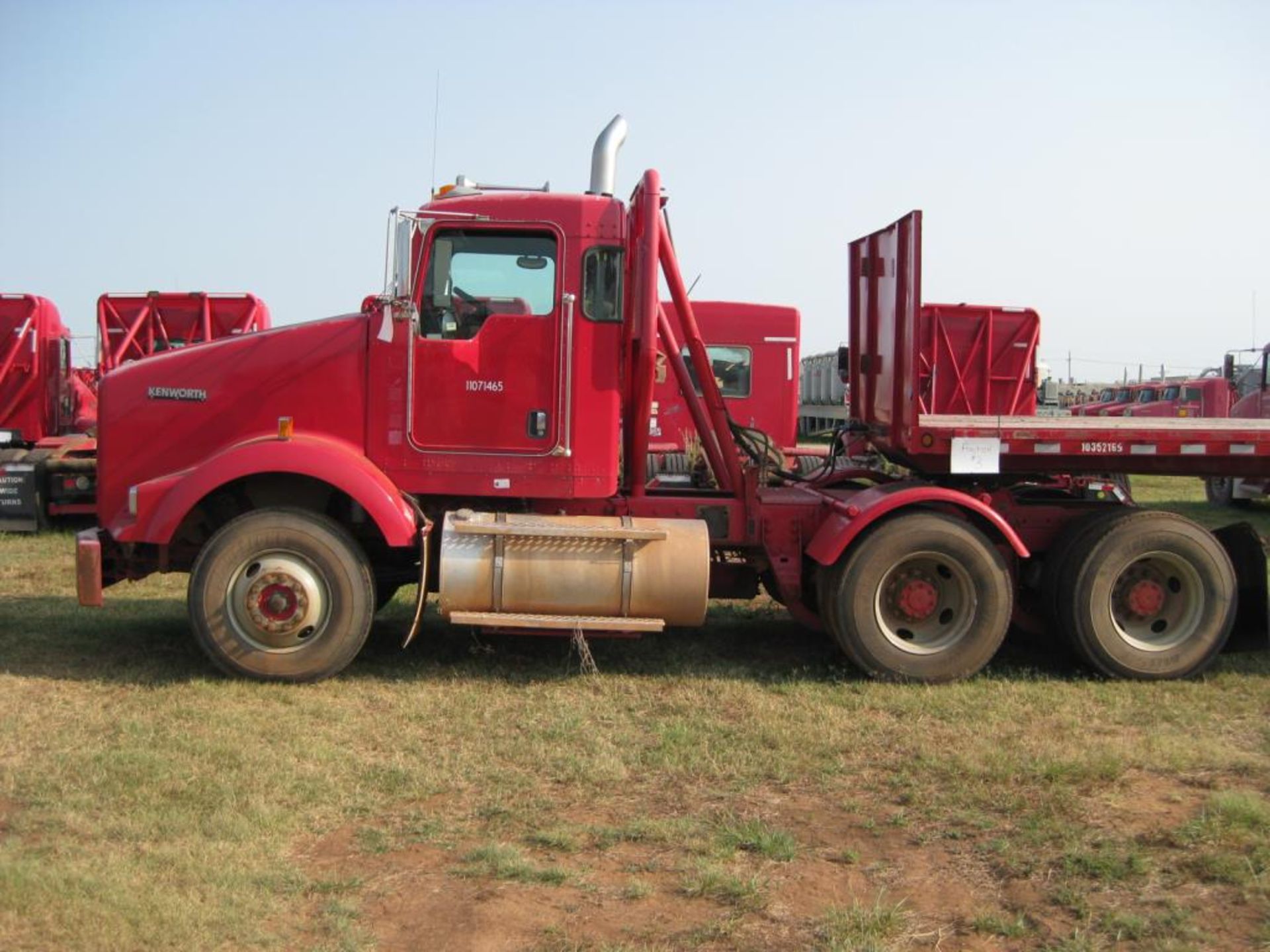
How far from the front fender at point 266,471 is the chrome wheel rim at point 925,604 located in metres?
2.85

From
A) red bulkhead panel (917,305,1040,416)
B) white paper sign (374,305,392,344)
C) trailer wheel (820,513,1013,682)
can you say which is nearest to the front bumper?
white paper sign (374,305,392,344)

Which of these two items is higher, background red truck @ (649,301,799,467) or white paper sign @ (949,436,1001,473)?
background red truck @ (649,301,799,467)

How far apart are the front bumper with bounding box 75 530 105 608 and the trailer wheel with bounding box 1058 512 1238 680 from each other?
5.69m

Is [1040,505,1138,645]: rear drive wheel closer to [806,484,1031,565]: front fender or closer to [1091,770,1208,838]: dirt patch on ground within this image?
[806,484,1031,565]: front fender

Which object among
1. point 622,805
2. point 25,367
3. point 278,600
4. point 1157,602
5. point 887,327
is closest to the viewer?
point 622,805

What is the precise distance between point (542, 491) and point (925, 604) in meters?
2.39

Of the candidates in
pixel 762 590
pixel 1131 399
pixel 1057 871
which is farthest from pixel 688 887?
pixel 1131 399

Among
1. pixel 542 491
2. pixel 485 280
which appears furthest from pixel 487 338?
pixel 542 491

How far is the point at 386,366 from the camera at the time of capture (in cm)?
682

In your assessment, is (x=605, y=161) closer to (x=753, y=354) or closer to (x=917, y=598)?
(x=917, y=598)

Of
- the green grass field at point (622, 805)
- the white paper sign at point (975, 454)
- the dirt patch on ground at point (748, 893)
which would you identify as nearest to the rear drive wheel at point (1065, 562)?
the green grass field at point (622, 805)

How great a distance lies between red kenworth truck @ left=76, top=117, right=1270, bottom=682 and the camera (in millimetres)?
6535

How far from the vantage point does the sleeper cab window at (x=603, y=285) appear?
682 centimetres

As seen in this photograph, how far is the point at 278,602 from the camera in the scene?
647 cm
